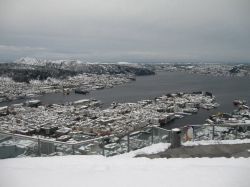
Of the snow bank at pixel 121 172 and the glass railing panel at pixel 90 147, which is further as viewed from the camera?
the glass railing panel at pixel 90 147

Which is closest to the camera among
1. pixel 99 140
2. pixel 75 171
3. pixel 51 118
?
pixel 75 171

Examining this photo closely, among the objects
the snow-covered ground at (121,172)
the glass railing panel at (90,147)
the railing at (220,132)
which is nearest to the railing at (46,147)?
the glass railing panel at (90,147)

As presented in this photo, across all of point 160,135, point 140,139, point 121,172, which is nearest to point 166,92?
point 160,135

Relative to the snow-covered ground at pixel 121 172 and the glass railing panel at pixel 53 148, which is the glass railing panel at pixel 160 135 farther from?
the glass railing panel at pixel 53 148

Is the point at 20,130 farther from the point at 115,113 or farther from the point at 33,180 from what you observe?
the point at 33,180

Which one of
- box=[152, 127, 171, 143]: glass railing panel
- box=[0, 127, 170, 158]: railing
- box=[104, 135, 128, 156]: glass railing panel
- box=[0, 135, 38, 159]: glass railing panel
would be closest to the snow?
box=[152, 127, 171, 143]: glass railing panel

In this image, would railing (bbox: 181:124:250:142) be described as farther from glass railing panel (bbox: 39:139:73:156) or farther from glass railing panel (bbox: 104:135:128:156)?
glass railing panel (bbox: 39:139:73:156)

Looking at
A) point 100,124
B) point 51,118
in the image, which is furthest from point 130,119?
point 51,118

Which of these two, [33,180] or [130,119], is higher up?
[33,180]
